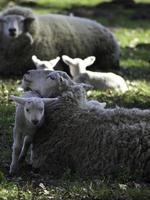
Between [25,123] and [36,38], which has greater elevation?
[25,123]

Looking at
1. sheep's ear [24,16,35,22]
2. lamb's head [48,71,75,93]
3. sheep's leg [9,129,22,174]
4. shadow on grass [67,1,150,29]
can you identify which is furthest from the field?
sheep's ear [24,16,35,22]

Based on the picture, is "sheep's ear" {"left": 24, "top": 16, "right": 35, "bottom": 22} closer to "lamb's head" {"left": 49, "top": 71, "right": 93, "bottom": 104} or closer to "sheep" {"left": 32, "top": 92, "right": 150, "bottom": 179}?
"lamb's head" {"left": 49, "top": 71, "right": 93, "bottom": 104}

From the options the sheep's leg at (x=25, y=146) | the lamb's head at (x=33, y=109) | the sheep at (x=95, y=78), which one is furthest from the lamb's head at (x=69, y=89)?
the sheep at (x=95, y=78)

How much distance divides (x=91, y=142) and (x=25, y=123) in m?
0.91

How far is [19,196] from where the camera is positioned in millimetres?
8039

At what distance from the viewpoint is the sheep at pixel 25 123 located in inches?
355

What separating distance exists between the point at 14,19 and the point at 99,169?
8.13 metres

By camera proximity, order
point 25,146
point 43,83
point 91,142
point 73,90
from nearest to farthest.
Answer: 1. point 91,142
2. point 25,146
3. point 73,90
4. point 43,83

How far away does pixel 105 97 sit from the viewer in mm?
14492

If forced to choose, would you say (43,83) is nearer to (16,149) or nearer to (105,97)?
(16,149)

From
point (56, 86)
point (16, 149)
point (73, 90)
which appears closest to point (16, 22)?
point (56, 86)

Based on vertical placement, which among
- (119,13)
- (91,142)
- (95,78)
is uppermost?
(91,142)

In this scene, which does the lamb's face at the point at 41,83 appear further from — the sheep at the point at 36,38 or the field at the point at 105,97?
the sheep at the point at 36,38

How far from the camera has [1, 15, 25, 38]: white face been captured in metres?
16.5
